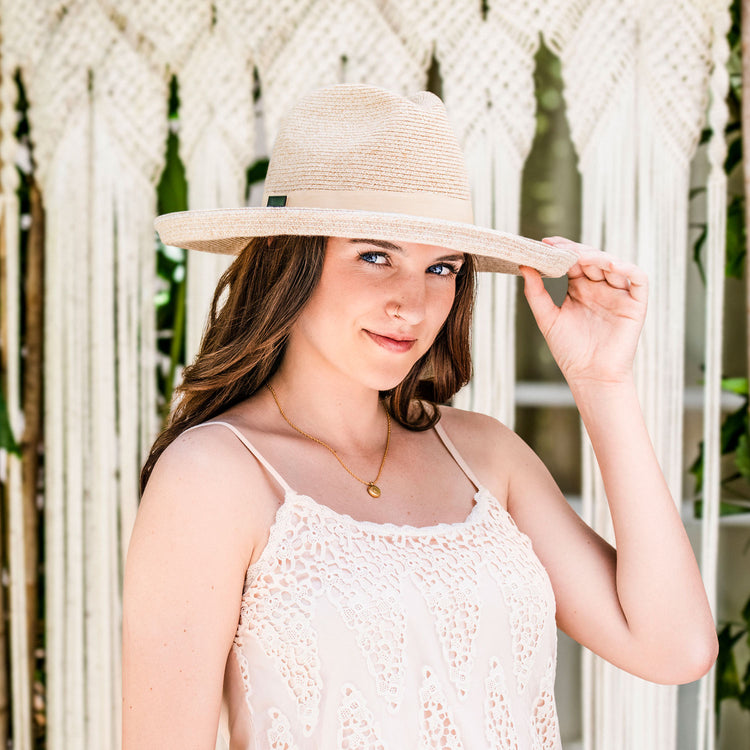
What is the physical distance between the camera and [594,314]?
4.81 ft

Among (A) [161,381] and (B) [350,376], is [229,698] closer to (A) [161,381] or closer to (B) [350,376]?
(B) [350,376]

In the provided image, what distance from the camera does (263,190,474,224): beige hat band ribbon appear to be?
1.20 metres

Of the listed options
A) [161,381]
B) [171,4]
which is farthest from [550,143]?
[161,381]

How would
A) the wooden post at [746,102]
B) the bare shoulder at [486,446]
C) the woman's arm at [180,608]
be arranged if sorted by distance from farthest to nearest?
the wooden post at [746,102], the bare shoulder at [486,446], the woman's arm at [180,608]

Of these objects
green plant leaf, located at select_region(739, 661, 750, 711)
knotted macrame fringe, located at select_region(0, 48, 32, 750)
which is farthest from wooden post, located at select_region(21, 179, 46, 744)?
green plant leaf, located at select_region(739, 661, 750, 711)

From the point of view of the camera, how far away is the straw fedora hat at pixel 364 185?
1.17m

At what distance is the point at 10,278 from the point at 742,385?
1.71m

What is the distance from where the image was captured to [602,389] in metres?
1.42

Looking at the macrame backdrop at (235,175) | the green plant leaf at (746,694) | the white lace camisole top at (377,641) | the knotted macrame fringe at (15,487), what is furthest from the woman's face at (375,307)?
the green plant leaf at (746,694)

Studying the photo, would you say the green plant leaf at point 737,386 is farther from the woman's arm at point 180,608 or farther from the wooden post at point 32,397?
the wooden post at point 32,397

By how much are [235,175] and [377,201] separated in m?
0.89

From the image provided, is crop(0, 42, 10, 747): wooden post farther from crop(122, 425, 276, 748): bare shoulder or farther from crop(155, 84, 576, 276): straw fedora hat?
crop(122, 425, 276, 748): bare shoulder

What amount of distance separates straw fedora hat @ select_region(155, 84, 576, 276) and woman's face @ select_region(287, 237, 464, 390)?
8cm

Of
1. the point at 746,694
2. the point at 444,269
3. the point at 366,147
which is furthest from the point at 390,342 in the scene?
the point at 746,694
